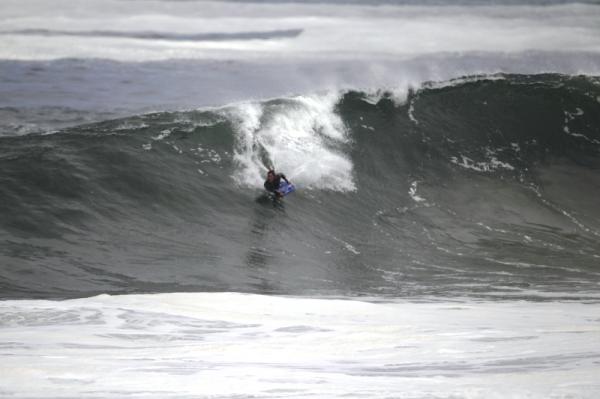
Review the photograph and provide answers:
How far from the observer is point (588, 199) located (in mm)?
19031

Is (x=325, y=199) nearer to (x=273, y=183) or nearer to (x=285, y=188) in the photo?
(x=285, y=188)

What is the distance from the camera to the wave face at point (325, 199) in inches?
487

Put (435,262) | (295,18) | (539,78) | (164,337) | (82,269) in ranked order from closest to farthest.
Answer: (164,337) → (82,269) → (435,262) → (539,78) → (295,18)

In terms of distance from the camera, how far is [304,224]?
15.5 metres

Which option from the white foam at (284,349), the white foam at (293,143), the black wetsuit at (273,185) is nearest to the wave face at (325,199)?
the white foam at (293,143)

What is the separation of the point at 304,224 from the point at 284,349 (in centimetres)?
826

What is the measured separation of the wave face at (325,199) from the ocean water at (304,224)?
6 centimetres

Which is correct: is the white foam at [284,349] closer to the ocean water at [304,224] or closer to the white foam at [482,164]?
the ocean water at [304,224]

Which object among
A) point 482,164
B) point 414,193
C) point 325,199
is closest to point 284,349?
point 325,199

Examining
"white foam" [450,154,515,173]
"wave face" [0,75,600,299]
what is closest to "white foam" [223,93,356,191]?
"wave face" [0,75,600,299]

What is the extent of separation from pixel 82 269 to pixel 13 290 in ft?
4.50

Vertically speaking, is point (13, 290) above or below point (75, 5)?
below

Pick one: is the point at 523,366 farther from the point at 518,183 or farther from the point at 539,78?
the point at 539,78

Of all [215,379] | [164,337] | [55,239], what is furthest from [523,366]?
[55,239]
